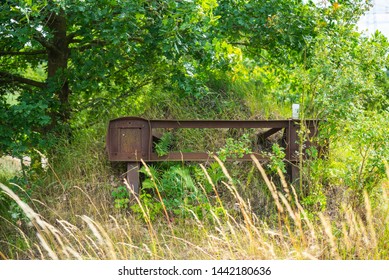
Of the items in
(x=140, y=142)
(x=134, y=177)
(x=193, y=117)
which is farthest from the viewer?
(x=193, y=117)

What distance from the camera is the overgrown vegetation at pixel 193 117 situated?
699 centimetres

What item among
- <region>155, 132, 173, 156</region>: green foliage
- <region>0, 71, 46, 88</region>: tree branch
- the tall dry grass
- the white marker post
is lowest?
the tall dry grass

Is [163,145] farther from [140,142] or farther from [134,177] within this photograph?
[134,177]

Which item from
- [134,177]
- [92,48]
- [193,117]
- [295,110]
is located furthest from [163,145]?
[295,110]

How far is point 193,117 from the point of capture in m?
9.29

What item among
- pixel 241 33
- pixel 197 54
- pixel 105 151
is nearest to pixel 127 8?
pixel 197 54

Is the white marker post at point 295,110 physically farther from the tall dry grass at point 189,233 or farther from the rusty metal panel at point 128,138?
the rusty metal panel at point 128,138

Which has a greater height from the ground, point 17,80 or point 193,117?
point 17,80

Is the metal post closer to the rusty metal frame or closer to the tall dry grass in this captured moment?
the rusty metal frame

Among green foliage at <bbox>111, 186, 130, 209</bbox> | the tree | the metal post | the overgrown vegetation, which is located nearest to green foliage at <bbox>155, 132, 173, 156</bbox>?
the overgrown vegetation

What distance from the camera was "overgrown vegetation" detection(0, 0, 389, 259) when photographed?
6988 mm

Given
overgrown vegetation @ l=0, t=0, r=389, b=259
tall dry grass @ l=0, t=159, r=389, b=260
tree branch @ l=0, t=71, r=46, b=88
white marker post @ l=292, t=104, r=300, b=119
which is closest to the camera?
tall dry grass @ l=0, t=159, r=389, b=260

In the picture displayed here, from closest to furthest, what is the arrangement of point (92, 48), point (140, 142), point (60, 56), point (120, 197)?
point (120, 197), point (140, 142), point (92, 48), point (60, 56)

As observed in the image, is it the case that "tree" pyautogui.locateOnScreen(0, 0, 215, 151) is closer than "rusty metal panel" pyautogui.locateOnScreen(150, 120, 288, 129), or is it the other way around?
"tree" pyautogui.locateOnScreen(0, 0, 215, 151)
